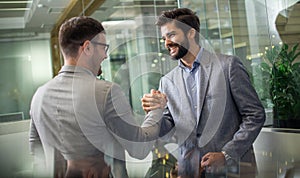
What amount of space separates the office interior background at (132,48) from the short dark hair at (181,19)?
0.02 meters

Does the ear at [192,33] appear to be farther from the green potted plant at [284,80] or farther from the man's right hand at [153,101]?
the green potted plant at [284,80]

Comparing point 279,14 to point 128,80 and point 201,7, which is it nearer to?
point 201,7

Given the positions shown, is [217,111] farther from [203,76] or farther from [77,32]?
[77,32]

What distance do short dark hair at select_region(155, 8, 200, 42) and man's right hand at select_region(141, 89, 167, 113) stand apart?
0.42ft

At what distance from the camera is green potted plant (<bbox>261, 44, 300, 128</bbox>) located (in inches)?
46.7

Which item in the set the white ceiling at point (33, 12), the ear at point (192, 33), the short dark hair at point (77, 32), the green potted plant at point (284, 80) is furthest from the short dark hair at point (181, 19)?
the green potted plant at point (284, 80)

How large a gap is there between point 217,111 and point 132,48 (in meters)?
0.21

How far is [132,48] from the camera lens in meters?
0.65

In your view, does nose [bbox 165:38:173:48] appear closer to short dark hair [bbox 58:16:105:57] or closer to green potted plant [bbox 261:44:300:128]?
short dark hair [bbox 58:16:105:57]

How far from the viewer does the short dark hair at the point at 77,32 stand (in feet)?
1.51

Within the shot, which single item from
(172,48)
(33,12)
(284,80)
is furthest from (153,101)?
(284,80)

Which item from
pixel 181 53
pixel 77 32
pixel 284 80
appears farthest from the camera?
pixel 284 80

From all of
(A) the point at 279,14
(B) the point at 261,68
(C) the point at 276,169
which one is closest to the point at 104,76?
(C) the point at 276,169

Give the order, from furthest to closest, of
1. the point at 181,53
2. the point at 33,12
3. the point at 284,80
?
the point at 284,80
the point at 33,12
the point at 181,53
